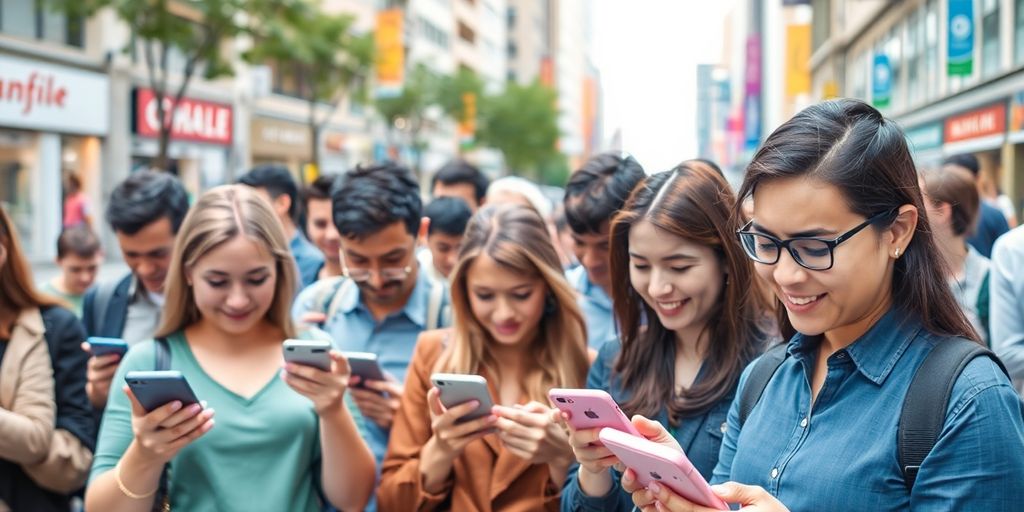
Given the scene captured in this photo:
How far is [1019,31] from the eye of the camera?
1661 centimetres

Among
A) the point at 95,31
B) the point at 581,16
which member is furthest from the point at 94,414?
the point at 581,16

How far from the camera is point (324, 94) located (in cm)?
2811

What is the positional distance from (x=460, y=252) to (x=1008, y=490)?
2.18 meters

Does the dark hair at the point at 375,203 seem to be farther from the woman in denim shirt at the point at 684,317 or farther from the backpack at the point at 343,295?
the woman in denim shirt at the point at 684,317

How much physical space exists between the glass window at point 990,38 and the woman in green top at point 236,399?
716 inches

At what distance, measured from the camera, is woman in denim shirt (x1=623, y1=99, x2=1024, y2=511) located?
181 centimetres

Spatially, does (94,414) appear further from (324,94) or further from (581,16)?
(581,16)

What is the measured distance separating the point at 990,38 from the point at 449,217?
55.0 ft

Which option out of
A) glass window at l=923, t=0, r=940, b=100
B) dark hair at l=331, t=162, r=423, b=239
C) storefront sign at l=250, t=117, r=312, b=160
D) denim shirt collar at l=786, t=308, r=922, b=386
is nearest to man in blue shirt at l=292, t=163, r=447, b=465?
dark hair at l=331, t=162, r=423, b=239

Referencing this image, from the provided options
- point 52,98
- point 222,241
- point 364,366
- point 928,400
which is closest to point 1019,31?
point 364,366

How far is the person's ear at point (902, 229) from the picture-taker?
194 centimetres

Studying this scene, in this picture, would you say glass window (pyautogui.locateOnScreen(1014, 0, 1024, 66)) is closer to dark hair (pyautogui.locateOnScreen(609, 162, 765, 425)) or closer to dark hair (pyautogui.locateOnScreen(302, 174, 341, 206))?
dark hair (pyautogui.locateOnScreen(302, 174, 341, 206))

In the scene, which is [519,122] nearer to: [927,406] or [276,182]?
[276,182]

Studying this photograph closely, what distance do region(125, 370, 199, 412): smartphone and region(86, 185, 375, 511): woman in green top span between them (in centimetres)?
9
